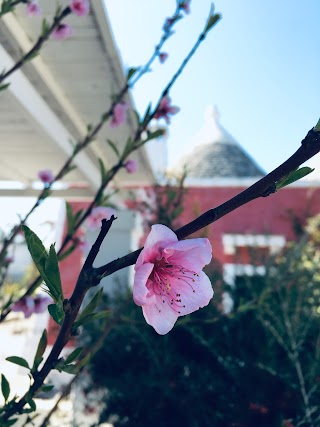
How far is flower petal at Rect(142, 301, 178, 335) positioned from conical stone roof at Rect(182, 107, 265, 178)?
762cm

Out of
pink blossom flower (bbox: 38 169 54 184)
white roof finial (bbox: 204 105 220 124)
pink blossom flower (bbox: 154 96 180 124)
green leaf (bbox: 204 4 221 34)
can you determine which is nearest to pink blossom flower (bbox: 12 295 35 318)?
pink blossom flower (bbox: 38 169 54 184)

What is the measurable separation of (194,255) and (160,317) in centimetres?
13

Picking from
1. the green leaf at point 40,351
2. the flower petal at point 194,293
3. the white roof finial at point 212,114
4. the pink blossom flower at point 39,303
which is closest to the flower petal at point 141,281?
the flower petal at point 194,293

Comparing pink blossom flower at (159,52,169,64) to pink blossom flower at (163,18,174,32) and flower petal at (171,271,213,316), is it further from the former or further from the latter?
flower petal at (171,271,213,316)

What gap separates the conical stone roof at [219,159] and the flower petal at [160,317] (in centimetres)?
762

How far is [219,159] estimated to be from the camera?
32.2ft

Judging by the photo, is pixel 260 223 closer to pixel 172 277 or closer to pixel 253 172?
pixel 253 172

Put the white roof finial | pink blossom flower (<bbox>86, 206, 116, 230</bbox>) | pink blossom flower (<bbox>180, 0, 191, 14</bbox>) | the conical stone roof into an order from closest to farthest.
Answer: pink blossom flower (<bbox>86, 206, 116, 230</bbox>), pink blossom flower (<bbox>180, 0, 191, 14</bbox>), the conical stone roof, the white roof finial

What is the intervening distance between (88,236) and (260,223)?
4.45 m

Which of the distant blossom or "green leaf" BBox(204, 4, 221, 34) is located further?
the distant blossom

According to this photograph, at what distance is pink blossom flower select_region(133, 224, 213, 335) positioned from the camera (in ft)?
1.93

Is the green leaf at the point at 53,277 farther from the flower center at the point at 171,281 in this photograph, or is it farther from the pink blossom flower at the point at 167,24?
the pink blossom flower at the point at 167,24

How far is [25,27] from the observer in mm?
2586

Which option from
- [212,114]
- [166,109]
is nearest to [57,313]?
[166,109]
